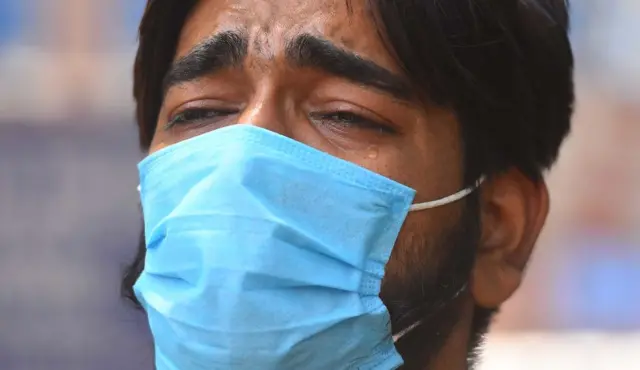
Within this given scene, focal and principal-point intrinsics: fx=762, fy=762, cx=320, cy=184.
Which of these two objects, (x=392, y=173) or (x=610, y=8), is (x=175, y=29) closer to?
(x=392, y=173)

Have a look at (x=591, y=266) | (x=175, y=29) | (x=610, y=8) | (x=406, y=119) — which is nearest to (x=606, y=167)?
(x=591, y=266)

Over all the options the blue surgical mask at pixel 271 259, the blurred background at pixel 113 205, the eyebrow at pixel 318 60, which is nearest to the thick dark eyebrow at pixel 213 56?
the eyebrow at pixel 318 60

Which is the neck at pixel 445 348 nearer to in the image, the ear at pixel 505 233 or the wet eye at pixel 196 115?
the ear at pixel 505 233

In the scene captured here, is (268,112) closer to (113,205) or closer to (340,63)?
(340,63)

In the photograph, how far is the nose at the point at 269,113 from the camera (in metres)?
1.13

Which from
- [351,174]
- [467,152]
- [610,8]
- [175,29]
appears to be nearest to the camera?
[351,174]

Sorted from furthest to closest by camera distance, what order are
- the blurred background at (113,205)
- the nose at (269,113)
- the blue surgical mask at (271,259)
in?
the blurred background at (113,205) → the nose at (269,113) → the blue surgical mask at (271,259)

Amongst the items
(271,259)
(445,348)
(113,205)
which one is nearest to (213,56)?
(271,259)

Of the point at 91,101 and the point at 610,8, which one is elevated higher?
the point at 610,8

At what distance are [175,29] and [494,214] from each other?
2.16ft

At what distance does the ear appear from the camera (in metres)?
1.31

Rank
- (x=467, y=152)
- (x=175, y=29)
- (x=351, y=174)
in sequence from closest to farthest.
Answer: (x=351, y=174), (x=467, y=152), (x=175, y=29)

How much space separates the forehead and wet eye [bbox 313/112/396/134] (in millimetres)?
90

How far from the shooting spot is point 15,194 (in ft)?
7.36
